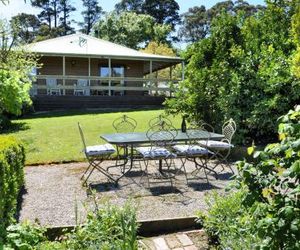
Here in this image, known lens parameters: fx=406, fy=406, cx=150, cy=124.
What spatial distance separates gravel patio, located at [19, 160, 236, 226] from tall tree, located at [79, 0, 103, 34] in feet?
181

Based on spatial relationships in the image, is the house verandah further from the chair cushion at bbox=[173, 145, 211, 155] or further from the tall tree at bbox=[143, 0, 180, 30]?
the tall tree at bbox=[143, 0, 180, 30]

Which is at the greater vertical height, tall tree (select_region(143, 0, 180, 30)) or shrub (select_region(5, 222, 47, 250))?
tall tree (select_region(143, 0, 180, 30))

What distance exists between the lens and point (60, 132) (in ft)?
40.2

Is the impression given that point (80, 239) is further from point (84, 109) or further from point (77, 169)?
point (84, 109)

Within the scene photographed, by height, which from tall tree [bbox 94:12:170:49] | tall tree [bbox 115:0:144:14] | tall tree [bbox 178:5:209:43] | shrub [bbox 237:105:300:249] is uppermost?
tall tree [bbox 115:0:144:14]

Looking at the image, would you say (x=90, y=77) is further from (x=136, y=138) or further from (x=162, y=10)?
(x=162, y=10)

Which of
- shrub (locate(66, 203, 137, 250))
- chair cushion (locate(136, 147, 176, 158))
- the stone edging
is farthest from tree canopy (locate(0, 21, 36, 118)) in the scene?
shrub (locate(66, 203, 137, 250))

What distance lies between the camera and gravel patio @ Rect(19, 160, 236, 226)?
204 inches

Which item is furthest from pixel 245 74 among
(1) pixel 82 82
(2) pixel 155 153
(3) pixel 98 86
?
(1) pixel 82 82

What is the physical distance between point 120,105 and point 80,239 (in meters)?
16.5

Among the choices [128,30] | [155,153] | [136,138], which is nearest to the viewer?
[155,153]

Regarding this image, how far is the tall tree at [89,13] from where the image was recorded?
6025 centimetres

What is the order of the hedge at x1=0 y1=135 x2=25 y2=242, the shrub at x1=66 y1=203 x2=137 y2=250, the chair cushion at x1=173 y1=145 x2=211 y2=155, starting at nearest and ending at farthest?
the shrub at x1=66 y1=203 x2=137 y2=250 → the hedge at x1=0 y1=135 x2=25 y2=242 → the chair cushion at x1=173 y1=145 x2=211 y2=155

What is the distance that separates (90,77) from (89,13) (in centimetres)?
4333
